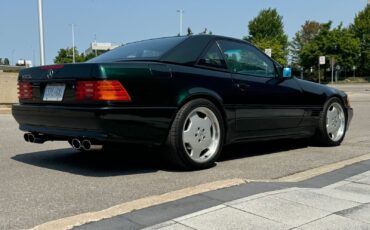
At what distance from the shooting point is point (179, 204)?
12.1 ft

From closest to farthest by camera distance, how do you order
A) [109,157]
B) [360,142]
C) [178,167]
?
[178,167] → [109,157] → [360,142]

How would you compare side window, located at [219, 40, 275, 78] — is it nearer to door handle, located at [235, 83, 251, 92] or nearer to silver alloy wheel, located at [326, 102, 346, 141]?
door handle, located at [235, 83, 251, 92]

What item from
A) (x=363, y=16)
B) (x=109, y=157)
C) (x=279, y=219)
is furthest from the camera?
(x=363, y=16)

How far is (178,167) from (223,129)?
2.21 feet

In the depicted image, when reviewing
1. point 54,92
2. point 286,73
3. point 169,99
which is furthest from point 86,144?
point 286,73

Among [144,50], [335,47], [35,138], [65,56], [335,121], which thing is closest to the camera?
[35,138]

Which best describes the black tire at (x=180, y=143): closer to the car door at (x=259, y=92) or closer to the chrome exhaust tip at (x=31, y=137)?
the car door at (x=259, y=92)

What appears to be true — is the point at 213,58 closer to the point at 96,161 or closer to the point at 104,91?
the point at 104,91

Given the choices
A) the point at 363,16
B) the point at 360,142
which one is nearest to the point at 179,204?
the point at 360,142

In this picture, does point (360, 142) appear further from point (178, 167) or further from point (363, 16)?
point (363, 16)

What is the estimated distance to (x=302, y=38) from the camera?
292 ft

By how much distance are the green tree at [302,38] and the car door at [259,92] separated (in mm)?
77076

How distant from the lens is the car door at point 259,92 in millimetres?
5660

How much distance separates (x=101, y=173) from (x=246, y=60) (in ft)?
7.25
